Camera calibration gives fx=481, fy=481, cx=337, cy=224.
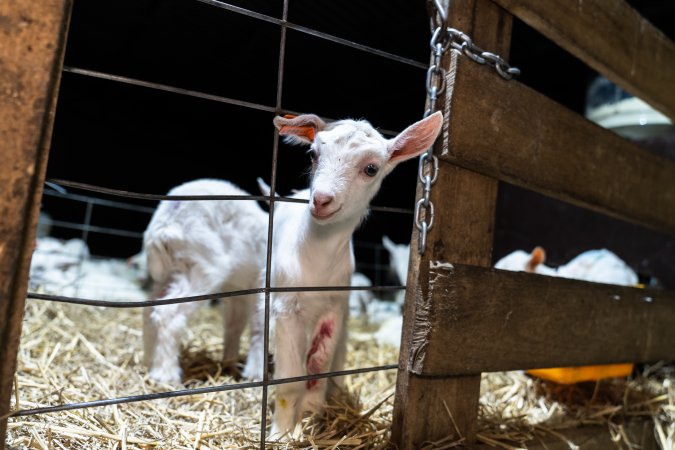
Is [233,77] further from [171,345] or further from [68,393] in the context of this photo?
[68,393]

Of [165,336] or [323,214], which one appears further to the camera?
[165,336]

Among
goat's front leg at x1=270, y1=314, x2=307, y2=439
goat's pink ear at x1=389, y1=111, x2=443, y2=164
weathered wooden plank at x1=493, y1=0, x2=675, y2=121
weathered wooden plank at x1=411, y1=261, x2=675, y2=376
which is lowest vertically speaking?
goat's front leg at x1=270, y1=314, x2=307, y2=439

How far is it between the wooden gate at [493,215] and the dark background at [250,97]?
5.62 ft

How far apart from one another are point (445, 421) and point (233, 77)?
188 inches

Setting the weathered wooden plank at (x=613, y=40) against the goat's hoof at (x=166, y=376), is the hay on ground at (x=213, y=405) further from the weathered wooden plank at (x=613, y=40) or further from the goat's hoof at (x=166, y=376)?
the weathered wooden plank at (x=613, y=40)

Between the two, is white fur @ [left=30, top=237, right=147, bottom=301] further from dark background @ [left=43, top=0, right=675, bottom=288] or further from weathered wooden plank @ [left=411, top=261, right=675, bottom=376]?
weathered wooden plank @ [left=411, top=261, right=675, bottom=376]

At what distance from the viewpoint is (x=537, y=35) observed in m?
4.66

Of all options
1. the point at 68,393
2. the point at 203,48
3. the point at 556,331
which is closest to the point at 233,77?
the point at 203,48

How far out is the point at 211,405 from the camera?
8.14ft

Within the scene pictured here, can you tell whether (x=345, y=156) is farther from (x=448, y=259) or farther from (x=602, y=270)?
(x=602, y=270)

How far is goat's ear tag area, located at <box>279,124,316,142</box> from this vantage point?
6.65 feet

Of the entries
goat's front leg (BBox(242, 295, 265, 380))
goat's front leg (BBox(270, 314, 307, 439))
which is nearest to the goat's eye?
goat's front leg (BBox(270, 314, 307, 439))

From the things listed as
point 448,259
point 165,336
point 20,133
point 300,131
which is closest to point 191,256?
point 165,336

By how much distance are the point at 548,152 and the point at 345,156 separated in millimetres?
943
